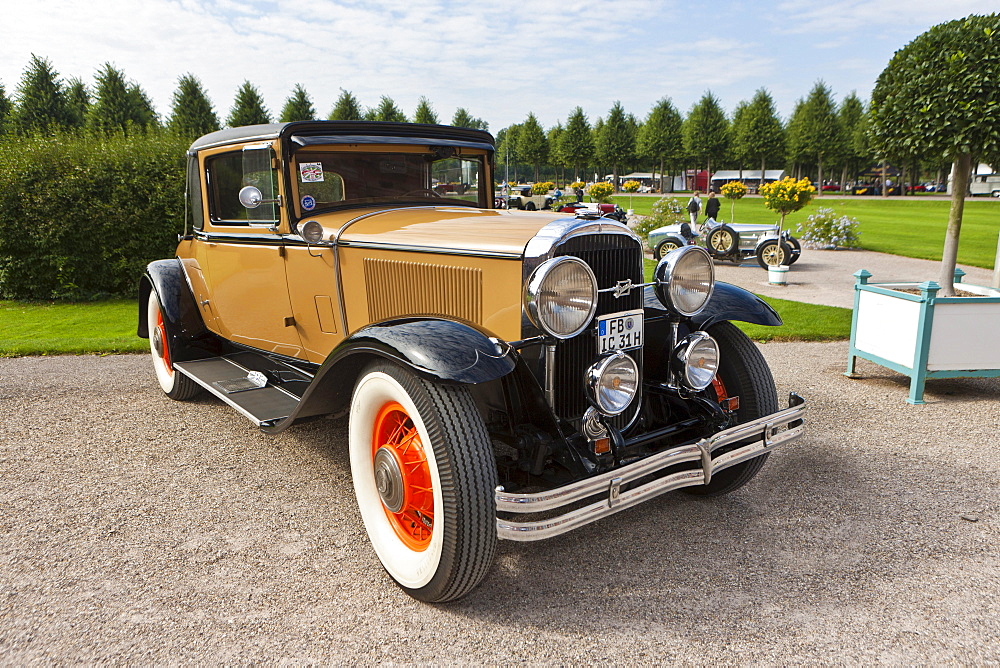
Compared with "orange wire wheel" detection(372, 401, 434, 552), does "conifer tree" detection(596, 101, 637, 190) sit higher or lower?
higher

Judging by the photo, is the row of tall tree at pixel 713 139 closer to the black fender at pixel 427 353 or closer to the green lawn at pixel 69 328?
the green lawn at pixel 69 328

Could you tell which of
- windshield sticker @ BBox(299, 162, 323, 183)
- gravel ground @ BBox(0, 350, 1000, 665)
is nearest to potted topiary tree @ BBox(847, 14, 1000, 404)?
gravel ground @ BBox(0, 350, 1000, 665)

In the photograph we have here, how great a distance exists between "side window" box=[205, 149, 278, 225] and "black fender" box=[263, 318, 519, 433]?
1328mm


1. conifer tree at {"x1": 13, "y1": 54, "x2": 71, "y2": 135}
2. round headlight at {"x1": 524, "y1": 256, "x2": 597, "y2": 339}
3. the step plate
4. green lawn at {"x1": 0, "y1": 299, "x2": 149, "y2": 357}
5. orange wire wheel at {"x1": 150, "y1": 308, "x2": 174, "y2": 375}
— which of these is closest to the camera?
round headlight at {"x1": 524, "y1": 256, "x2": 597, "y2": 339}

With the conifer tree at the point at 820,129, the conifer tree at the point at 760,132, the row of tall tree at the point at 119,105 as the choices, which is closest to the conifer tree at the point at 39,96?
the row of tall tree at the point at 119,105

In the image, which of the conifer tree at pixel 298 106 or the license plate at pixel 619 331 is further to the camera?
the conifer tree at pixel 298 106

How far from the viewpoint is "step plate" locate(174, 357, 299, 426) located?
3512 mm

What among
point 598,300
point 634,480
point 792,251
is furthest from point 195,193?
point 792,251

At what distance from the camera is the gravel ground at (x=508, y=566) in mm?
2350

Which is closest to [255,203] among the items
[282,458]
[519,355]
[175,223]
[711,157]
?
[282,458]

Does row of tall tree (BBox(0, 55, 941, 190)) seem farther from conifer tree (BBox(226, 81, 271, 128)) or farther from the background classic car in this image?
the background classic car

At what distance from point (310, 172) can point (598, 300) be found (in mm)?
1949

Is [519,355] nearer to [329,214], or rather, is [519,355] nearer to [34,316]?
[329,214]

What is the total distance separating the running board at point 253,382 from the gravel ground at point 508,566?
431 millimetres
